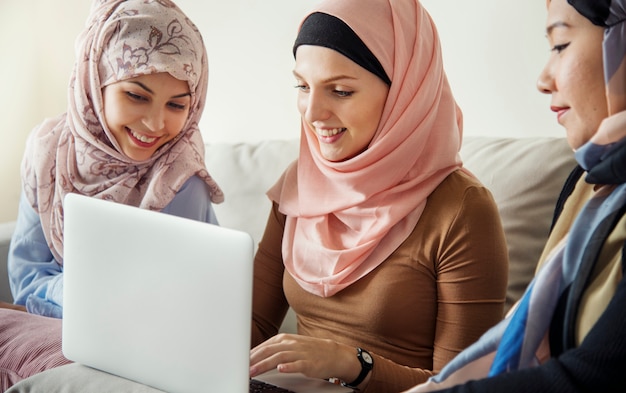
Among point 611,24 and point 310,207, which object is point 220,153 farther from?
point 611,24

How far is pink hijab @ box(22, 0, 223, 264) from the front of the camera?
2.00 meters

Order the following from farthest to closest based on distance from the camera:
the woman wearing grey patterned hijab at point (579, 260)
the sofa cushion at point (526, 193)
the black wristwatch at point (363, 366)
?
the sofa cushion at point (526, 193)
the black wristwatch at point (363, 366)
the woman wearing grey patterned hijab at point (579, 260)

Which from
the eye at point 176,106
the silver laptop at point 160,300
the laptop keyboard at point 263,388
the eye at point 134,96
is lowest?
the laptop keyboard at point 263,388

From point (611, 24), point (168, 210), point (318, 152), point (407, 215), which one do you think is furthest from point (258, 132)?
point (611, 24)

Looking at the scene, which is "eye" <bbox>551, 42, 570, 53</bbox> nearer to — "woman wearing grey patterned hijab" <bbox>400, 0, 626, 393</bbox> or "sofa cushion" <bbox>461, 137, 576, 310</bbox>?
"woman wearing grey patterned hijab" <bbox>400, 0, 626, 393</bbox>

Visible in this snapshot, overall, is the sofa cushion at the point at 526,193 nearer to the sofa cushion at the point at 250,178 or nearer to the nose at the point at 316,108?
the nose at the point at 316,108

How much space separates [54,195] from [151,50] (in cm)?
47

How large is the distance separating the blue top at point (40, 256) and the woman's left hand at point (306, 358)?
2.21 feet

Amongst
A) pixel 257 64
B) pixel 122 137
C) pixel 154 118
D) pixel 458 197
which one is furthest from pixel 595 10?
pixel 257 64

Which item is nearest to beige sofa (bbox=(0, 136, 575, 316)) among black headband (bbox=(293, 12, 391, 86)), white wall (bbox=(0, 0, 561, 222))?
white wall (bbox=(0, 0, 561, 222))

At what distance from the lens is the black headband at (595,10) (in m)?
1.11

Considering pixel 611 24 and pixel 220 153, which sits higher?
pixel 611 24

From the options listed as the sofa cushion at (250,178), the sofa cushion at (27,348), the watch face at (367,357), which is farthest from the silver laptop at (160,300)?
the sofa cushion at (250,178)

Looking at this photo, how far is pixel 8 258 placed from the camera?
2305 millimetres
